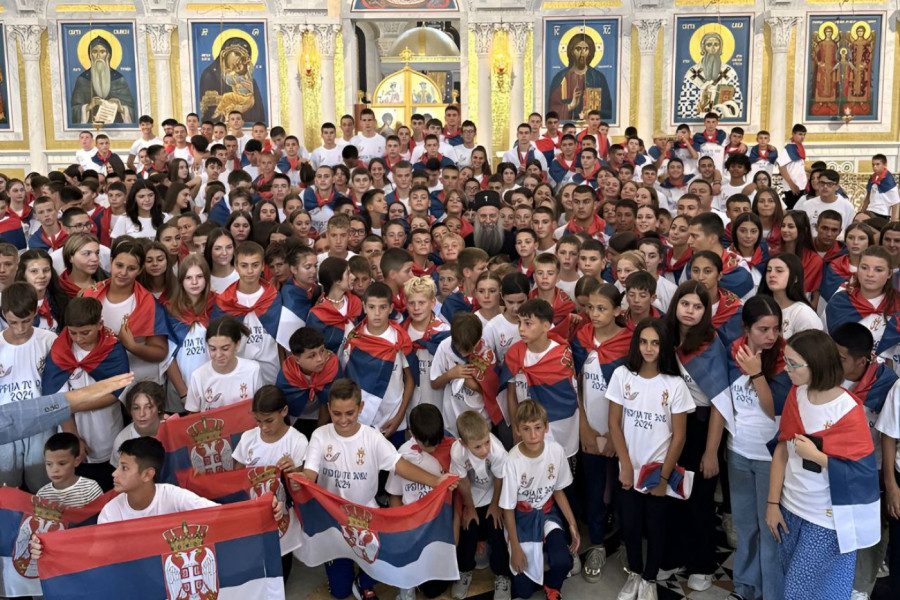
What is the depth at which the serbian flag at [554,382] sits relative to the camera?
5.02 m

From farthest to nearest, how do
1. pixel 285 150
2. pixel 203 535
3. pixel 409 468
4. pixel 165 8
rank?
pixel 165 8 → pixel 285 150 → pixel 409 468 → pixel 203 535

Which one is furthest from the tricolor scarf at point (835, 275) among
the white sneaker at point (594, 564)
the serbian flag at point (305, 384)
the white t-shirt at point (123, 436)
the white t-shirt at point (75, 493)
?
the white t-shirt at point (75, 493)

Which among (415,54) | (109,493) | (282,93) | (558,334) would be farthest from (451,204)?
(415,54)

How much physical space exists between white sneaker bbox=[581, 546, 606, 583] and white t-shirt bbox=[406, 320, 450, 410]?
4.48 ft

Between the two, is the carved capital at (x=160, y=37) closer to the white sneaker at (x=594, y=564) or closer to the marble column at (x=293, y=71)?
the marble column at (x=293, y=71)

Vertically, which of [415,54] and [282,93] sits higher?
[415,54]

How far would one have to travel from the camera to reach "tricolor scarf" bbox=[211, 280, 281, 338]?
5.61 metres

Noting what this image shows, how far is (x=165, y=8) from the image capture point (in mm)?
15688

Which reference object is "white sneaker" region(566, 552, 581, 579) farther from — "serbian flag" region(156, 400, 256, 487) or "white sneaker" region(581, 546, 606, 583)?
"serbian flag" region(156, 400, 256, 487)

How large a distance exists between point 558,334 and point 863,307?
1.92 metres

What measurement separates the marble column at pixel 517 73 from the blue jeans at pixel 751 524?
39.0 ft

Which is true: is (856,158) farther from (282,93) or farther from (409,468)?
(409,468)

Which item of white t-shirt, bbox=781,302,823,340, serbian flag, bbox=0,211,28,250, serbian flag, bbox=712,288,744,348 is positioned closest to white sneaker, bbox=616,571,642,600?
serbian flag, bbox=712,288,744,348

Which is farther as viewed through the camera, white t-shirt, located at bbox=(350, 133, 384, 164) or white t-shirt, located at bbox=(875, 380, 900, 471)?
white t-shirt, located at bbox=(350, 133, 384, 164)
